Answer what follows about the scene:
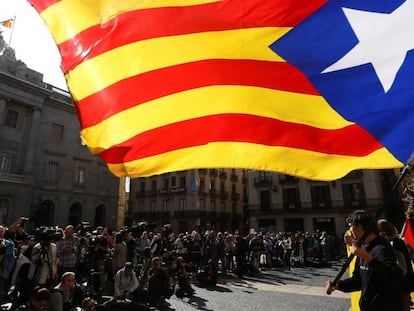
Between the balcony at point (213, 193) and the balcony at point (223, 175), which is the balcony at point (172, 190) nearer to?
the balcony at point (213, 193)

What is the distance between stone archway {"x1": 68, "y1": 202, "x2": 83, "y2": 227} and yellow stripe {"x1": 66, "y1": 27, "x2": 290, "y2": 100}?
3274cm

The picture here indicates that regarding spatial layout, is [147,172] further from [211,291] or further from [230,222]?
[230,222]

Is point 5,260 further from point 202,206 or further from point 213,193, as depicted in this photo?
point 213,193

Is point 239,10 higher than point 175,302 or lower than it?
higher

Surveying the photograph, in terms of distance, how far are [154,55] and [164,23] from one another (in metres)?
0.27

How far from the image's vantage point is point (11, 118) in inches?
1155

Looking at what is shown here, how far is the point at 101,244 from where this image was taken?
905cm

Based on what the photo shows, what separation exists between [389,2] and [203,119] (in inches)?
63.3

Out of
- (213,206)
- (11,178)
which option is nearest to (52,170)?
(11,178)

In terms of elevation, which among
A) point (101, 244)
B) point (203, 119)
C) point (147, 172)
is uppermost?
point (203, 119)

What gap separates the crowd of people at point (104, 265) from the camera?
21.9 ft

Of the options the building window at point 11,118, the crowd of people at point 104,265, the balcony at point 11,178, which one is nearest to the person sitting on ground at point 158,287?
the crowd of people at point 104,265

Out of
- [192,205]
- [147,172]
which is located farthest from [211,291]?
[192,205]

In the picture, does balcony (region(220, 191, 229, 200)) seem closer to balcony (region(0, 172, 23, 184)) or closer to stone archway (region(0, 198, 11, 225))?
balcony (region(0, 172, 23, 184))
